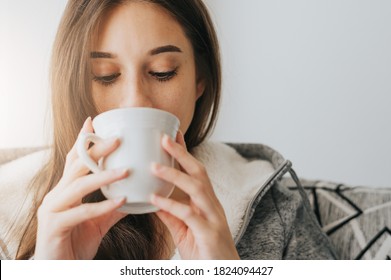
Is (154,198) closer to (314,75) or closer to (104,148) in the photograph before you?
(104,148)

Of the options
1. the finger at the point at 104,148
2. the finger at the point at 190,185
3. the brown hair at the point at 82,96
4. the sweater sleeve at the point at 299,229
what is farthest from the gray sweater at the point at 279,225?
the finger at the point at 104,148

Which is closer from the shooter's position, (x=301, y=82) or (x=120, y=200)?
(x=120, y=200)

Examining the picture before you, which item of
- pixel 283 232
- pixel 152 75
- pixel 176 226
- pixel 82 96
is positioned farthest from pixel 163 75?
pixel 283 232

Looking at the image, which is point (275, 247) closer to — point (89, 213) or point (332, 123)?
point (332, 123)

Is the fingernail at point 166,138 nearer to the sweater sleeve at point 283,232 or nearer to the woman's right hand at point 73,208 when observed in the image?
the woman's right hand at point 73,208

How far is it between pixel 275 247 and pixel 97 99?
0.44 metres

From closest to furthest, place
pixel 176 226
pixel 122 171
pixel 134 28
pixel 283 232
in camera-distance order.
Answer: pixel 122 171 < pixel 176 226 < pixel 134 28 < pixel 283 232

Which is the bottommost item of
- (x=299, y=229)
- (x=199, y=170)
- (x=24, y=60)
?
(x=299, y=229)

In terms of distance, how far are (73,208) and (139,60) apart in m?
0.30

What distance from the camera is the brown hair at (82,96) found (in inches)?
33.1

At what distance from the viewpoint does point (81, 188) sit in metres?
0.60

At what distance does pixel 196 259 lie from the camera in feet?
2.38

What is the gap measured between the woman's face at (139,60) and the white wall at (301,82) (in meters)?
0.14

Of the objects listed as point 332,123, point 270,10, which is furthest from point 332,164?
point 270,10
